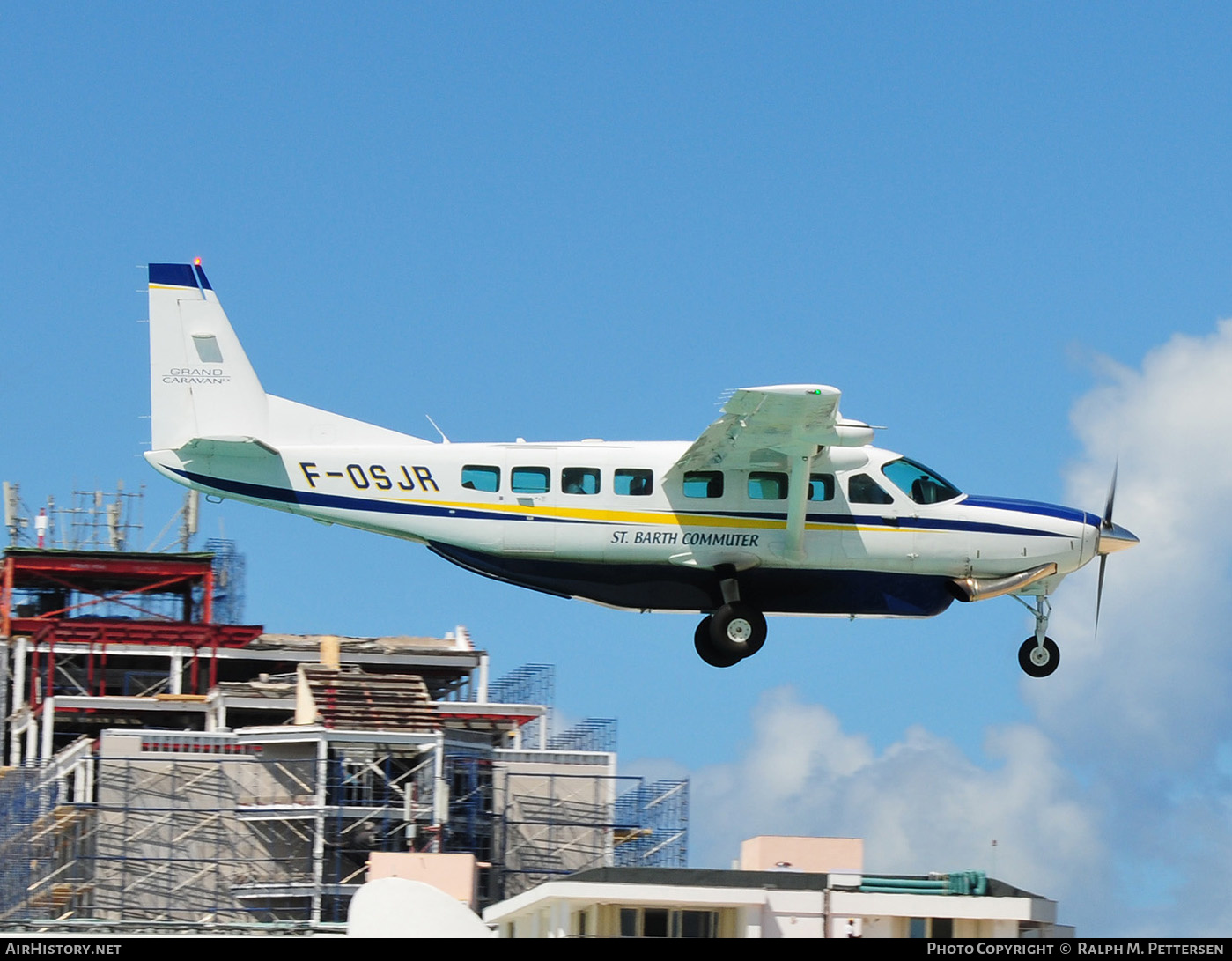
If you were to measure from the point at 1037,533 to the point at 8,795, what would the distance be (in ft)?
116

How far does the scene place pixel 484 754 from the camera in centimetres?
5497

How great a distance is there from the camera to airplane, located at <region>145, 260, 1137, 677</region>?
3102 cm

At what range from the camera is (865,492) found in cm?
3212

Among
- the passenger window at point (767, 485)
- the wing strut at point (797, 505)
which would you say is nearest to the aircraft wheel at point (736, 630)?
the wing strut at point (797, 505)

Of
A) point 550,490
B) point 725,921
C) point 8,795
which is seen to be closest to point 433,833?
point 8,795

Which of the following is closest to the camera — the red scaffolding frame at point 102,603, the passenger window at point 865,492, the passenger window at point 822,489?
the passenger window at point 822,489

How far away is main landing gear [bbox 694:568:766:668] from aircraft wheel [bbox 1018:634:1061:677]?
16.7 feet

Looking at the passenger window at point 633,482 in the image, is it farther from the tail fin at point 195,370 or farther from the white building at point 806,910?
the white building at point 806,910

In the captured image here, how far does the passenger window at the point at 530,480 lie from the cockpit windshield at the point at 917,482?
5730 mm

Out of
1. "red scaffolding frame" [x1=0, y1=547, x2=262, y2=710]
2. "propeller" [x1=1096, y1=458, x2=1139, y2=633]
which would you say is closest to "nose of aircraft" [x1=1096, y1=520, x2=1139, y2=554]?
"propeller" [x1=1096, y1=458, x2=1139, y2=633]

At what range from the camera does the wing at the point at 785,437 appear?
29.1 m

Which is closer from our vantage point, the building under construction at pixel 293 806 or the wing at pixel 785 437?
the wing at pixel 785 437

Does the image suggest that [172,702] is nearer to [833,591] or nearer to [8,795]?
[8,795]
